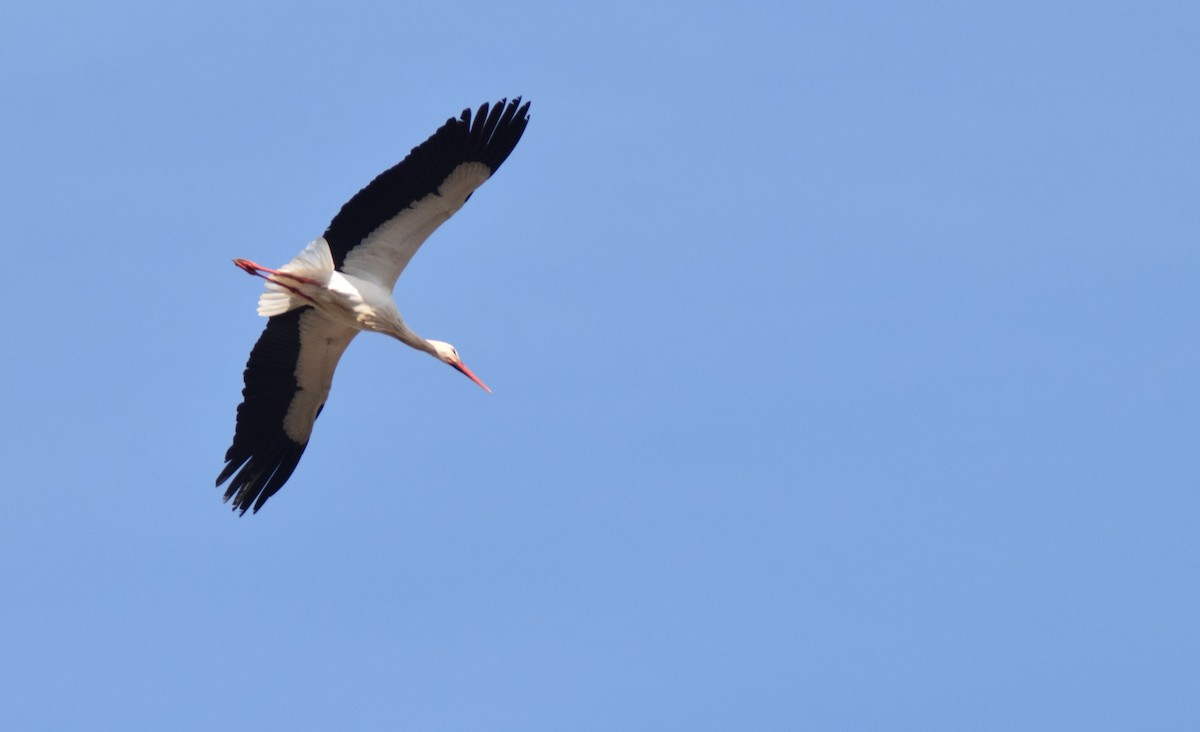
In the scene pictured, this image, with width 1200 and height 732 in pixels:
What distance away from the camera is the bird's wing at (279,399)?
58.2 ft

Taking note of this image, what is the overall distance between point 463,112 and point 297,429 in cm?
366

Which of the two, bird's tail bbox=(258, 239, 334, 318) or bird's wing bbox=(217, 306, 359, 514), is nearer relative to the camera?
bird's tail bbox=(258, 239, 334, 318)

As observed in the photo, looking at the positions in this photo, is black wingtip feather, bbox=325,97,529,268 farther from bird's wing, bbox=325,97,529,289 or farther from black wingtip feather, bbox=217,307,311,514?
black wingtip feather, bbox=217,307,311,514

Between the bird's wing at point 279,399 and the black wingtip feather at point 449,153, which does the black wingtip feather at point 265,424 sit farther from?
the black wingtip feather at point 449,153

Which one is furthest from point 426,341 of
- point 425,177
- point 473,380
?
point 425,177

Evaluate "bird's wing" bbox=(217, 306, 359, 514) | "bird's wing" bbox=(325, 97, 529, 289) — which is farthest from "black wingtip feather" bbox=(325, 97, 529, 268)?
"bird's wing" bbox=(217, 306, 359, 514)

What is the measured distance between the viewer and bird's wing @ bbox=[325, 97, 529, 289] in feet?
53.2

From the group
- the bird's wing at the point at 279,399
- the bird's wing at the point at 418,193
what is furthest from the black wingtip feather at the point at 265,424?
the bird's wing at the point at 418,193

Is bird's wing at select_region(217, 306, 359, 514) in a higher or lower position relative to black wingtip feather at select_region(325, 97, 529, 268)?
lower

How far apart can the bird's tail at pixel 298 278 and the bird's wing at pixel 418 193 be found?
0.28 meters

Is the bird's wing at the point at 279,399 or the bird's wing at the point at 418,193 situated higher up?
the bird's wing at the point at 418,193

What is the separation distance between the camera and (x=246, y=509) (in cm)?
1812

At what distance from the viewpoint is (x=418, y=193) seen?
16.5 metres

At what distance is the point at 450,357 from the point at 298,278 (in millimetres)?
1877
